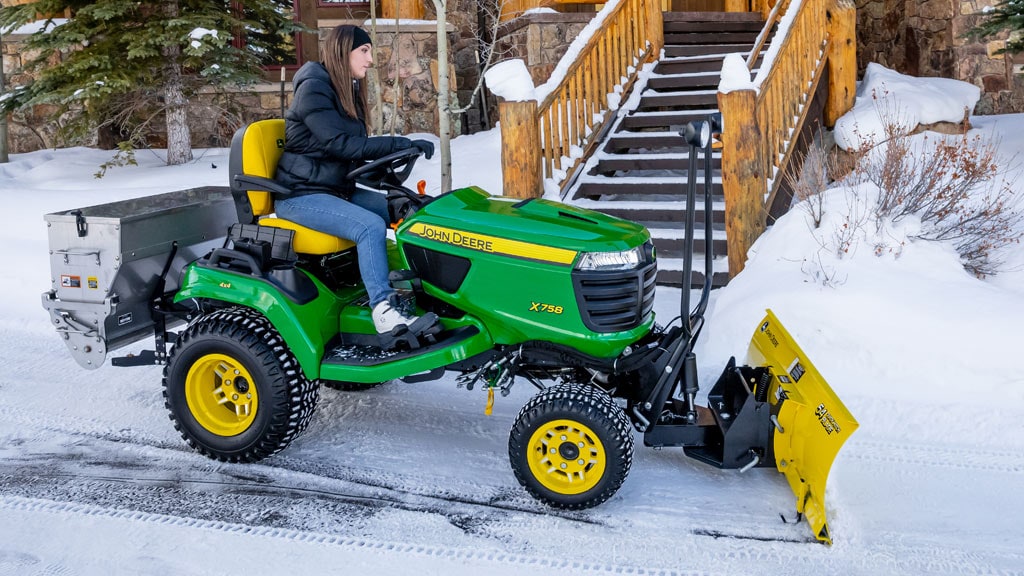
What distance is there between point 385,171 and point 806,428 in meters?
2.01

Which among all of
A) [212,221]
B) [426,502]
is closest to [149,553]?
[426,502]

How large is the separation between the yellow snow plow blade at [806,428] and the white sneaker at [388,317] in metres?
1.41

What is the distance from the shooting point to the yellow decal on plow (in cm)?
338

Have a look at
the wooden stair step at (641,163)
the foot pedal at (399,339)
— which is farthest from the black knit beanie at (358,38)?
the wooden stair step at (641,163)

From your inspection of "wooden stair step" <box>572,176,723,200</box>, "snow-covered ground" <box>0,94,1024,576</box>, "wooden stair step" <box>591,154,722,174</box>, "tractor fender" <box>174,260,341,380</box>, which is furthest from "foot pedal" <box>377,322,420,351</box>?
"wooden stair step" <box>591,154,722,174</box>

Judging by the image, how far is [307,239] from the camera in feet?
12.8

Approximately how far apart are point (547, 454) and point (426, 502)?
0.50m

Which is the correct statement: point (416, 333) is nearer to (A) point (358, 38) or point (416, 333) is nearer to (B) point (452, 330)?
(B) point (452, 330)

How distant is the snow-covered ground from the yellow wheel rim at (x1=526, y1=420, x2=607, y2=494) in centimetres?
12

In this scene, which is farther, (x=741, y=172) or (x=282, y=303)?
(x=741, y=172)

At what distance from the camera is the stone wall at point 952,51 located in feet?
31.5

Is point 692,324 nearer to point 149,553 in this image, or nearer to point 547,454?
point 547,454

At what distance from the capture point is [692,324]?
3488 mm

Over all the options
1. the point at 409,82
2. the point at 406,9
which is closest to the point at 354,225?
the point at 409,82
